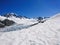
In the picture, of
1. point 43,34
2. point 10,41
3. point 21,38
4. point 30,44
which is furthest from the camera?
point 43,34

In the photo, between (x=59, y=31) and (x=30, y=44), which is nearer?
(x=30, y=44)

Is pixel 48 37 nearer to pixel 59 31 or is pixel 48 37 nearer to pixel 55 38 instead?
pixel 55 38

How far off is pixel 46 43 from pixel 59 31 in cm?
184

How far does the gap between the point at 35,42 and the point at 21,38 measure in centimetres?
106

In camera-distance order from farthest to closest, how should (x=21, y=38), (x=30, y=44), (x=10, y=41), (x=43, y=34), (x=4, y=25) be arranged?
(x=4, y=25) < (x=43, y=34) < (x=21, y=38) < (x=10, y=41) < (x=30, y=44)

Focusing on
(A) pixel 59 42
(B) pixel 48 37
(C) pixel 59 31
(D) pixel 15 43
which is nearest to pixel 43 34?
(B) pixel 48 37

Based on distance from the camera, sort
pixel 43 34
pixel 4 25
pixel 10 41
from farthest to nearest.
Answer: pixel 4 25 → pixel 43 34 → pixel 10 41

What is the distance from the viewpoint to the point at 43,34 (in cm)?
752

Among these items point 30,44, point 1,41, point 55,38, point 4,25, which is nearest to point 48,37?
point 55,38

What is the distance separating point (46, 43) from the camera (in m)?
6.23

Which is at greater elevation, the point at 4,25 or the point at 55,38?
the point at 4,25

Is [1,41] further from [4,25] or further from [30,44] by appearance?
[4,25]

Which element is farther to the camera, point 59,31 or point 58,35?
point 59,31

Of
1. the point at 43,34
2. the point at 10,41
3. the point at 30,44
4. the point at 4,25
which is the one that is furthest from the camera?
the point at 4,25
